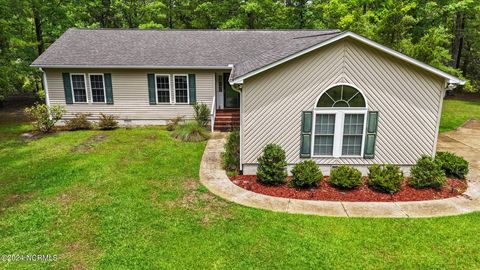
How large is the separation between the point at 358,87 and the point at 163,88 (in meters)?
10.1

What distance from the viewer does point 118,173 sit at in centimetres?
993

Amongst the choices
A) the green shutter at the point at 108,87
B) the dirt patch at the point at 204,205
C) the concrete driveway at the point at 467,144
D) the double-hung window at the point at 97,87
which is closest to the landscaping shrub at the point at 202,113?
the green shutter at the point at 108,87

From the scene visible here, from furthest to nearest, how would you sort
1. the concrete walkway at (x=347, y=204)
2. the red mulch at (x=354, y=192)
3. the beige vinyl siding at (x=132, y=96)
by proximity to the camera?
the beige vinyl siding at (x=132, y=96), the red mulch at (x=354, y=192), the concrete walkway at (x=347, y=204)

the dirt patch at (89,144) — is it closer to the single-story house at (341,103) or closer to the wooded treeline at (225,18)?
the single-story house at (341,103)

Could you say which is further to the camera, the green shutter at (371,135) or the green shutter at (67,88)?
the green shutter at (67,88)

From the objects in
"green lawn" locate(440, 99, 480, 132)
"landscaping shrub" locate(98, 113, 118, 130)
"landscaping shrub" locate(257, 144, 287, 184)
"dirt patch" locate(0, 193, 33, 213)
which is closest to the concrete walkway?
"landscaping shrub" locate(257, 144, 287, 184)

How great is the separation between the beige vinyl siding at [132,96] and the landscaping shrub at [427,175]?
1003 cm

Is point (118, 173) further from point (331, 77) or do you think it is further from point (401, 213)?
point (401, 213)

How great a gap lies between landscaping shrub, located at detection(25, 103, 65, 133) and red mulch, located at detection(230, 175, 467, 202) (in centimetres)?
1090

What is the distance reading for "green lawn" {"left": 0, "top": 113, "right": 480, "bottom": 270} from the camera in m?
5.70

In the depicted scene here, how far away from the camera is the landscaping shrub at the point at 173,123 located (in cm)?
1582

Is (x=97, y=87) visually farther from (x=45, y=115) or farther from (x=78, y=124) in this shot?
(x=45, y=115)

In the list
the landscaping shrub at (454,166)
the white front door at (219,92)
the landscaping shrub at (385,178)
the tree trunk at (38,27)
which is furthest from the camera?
the tree trunk at (38,27)

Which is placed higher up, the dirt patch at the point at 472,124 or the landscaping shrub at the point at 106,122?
the landscaping shrub at the point at 106,122
